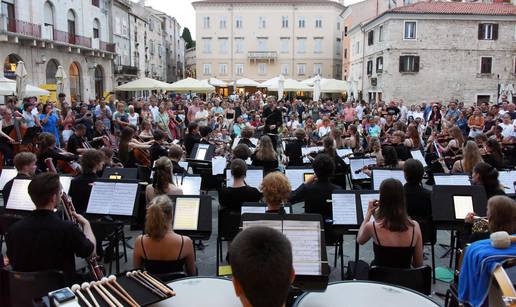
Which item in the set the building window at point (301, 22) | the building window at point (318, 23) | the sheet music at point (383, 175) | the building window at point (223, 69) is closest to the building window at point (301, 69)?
the building window at point (301, 22)

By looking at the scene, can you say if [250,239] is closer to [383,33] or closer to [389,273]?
[389,273]

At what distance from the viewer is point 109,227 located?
5430 mm

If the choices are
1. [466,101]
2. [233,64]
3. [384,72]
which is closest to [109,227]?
[384,72]

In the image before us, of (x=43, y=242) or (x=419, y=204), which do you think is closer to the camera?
(x=43, y=242)

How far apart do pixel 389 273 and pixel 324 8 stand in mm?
57659

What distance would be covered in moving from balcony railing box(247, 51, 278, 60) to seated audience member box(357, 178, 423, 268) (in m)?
54.8

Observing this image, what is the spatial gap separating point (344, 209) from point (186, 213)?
1.82 metres

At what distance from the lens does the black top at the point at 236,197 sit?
18.4 feet

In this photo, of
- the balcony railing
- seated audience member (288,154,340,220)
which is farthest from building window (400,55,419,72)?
seated audience member (288,154,340,220)

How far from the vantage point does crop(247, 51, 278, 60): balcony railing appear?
57312 mm

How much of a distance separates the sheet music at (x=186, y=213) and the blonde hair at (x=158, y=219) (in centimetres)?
93

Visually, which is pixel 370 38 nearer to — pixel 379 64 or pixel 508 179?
pixel 379 64

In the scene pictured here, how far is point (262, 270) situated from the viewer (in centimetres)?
181

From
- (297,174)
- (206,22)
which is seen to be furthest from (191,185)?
(206,22)
